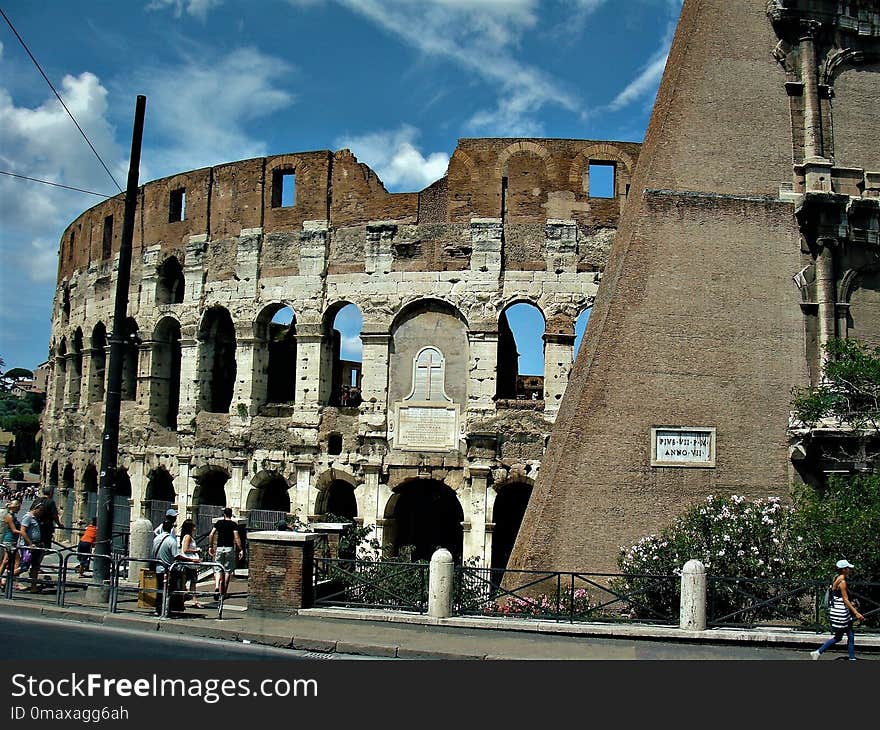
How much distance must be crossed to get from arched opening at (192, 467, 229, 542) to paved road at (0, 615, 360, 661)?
1245cm

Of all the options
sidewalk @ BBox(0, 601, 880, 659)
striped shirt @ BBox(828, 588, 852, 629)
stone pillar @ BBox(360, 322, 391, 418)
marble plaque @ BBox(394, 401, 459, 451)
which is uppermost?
stone pillar @ BBox(360, 322, 391, 418)

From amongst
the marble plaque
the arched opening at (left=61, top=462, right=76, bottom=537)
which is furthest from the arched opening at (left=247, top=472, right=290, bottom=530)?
the arched opening at (left=61, top=462, right=76, bottom=537)

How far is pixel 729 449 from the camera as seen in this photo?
51.1 feet

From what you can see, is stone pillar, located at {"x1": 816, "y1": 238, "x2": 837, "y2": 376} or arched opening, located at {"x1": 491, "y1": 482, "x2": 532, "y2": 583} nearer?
stone pillar, located at {"x1": 816, "y1": 238, "x2": 837, "y2": 376}

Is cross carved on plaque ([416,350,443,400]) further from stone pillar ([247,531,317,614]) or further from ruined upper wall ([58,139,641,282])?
stone pillar ([247,531,317,614])

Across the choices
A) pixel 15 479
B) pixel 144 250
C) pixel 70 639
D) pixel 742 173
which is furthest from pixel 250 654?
pixel 15 479

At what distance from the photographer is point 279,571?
12.1 m

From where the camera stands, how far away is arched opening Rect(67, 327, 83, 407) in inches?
1181

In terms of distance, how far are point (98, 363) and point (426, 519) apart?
1273 cm

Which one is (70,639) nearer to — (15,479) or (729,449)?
(729,449)

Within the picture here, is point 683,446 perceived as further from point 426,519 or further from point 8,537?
point 8,537

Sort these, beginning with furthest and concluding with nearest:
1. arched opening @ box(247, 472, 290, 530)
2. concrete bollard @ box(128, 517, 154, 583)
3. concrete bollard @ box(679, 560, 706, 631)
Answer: arched opening @ box(247, 472, 290, 530) → concrete bollard @ box(128, 517, 154, 583) → concrete bollard @ box(679, 560, 706, 631)

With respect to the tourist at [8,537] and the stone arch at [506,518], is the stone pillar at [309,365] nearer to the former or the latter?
the stone arch at [506,518]

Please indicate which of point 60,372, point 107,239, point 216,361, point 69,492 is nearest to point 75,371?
point 60,372
